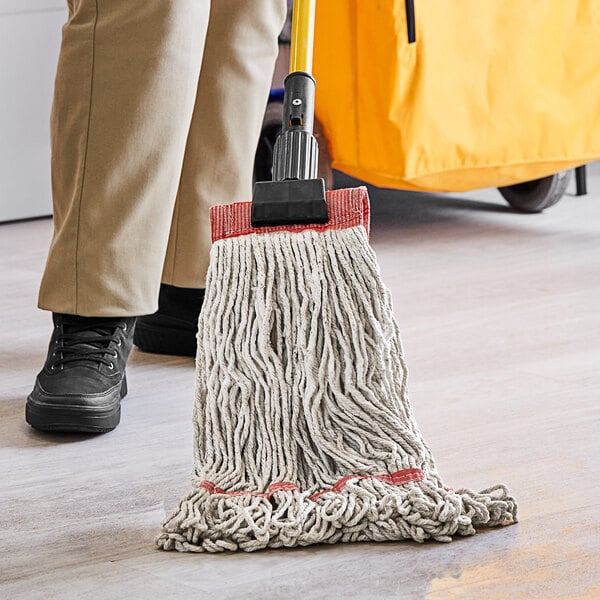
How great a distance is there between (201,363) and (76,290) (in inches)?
12.0

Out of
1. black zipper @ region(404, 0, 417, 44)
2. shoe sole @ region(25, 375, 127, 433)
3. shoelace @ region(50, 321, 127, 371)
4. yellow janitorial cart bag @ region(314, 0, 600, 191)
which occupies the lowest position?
shoe sole @ region(25, 375, 127, 433)

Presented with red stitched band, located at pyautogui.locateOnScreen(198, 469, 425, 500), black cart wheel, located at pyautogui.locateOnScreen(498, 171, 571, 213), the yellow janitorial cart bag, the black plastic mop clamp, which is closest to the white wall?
the yellow janitorial cart bag

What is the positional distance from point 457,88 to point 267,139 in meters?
0.44

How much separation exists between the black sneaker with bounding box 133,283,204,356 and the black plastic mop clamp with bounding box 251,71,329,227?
0.42 m

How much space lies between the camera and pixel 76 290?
40.4 inches

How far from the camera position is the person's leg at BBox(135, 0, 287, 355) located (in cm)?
120

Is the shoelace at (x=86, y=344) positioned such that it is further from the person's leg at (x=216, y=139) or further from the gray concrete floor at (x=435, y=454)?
the person's leg at (x=216, y=139)

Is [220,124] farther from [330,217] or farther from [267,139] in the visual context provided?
[267,139]

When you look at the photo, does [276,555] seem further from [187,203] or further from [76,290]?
[187,203]

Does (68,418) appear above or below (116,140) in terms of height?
below

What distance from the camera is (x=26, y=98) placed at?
2.21 metres

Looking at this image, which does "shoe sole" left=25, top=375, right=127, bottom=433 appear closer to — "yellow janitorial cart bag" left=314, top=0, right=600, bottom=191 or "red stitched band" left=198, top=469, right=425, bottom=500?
"red stitched band" left=198, top=469, right=425, bottom=500

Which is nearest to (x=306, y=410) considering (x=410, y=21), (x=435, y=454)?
(x=435, y=454)

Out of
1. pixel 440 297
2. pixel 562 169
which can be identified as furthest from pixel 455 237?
pixel 440 297
